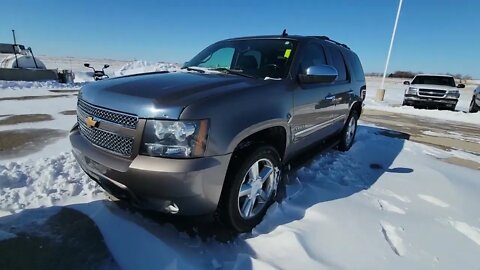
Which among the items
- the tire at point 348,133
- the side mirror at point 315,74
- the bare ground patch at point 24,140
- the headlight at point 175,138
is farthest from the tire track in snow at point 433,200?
the bare ground patch at point 24,140

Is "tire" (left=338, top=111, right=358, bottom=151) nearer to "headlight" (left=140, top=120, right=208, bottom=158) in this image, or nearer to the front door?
the front door

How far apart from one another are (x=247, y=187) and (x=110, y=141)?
1172 mm

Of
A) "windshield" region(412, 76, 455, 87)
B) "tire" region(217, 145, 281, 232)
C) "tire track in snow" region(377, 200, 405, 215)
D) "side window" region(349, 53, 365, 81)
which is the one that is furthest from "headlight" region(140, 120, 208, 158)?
"windshield" region(412, 76, 455, 87)

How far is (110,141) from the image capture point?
2408mm

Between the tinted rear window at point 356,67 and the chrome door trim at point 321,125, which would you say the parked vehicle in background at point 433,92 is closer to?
the tinted rear window at point 356,67

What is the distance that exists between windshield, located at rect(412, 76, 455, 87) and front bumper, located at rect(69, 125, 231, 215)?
51.9ft

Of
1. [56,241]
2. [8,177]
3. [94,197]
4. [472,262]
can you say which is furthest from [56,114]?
[472,262]

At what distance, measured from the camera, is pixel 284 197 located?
3.55 meters

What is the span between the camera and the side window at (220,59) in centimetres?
381

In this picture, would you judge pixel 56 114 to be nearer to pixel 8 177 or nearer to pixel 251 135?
pixel 8 177

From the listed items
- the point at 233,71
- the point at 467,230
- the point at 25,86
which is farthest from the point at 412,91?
the point at 25,86

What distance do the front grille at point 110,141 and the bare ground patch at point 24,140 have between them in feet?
8.27

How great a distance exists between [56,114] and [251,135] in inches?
267

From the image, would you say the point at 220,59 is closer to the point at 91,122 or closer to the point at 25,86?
the point at 91,122
